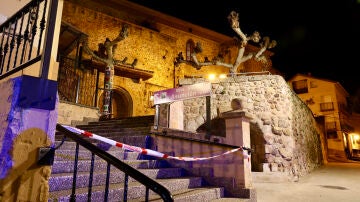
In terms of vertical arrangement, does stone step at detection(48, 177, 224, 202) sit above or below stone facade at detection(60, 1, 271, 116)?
below

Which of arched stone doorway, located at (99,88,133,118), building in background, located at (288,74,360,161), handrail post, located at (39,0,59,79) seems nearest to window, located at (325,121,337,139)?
building in background, located at (288,74,360,161)

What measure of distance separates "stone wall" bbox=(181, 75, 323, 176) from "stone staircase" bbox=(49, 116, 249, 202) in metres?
4.21

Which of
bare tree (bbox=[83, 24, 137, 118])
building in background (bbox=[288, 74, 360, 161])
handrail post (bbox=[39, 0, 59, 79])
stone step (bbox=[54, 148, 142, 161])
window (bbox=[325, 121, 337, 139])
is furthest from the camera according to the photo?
window (bbox=[325, 121, 337, 139])

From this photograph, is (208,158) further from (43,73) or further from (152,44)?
(152,44)

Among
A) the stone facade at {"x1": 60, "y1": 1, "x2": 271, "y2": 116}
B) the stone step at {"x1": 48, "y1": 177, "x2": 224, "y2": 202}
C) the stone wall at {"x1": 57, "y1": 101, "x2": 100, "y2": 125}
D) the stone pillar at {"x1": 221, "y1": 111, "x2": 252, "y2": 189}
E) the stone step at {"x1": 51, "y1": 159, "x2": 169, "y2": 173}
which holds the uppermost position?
the stone facade at {"x1": 60, "y1": 1, "x2": 271, "y2": 116}

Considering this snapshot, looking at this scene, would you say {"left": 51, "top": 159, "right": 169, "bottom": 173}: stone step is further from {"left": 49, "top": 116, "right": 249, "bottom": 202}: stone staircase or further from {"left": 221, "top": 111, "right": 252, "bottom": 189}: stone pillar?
{"left": 221, "top": 111, "right": 252, "bottom": 189}: stone pillar

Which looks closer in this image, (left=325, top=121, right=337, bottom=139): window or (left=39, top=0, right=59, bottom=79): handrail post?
(left=39, top=0, right=59, bottom=79): handrail post

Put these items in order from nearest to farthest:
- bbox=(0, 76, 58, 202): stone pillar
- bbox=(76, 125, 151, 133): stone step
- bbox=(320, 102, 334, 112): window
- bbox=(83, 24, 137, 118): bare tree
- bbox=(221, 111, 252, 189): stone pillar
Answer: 1. bbox=(0, 76, 58, 202): stone pillar
2. bbox=(221, 111, 252, 189): stone pillar
3. bbox=(76, 125, 151, 133): stone step
4. bbox=(83, 24, 137, 118): bare tree
5. bbox=(320, 102, 334, 112): window

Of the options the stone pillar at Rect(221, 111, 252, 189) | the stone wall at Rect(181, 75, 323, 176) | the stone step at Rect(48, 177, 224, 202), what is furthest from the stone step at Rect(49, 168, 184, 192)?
the stone wall at Rect(181, 75, 323, 176)

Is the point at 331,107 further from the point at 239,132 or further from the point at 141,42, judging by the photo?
the point at 239,132

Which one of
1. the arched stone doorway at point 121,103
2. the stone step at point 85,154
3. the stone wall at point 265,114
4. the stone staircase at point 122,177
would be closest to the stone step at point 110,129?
the stone staircase at point 122,177

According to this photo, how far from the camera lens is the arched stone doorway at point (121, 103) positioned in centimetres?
1497

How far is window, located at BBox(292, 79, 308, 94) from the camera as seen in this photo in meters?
Answer: 31.3

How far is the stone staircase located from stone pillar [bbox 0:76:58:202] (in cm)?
80
